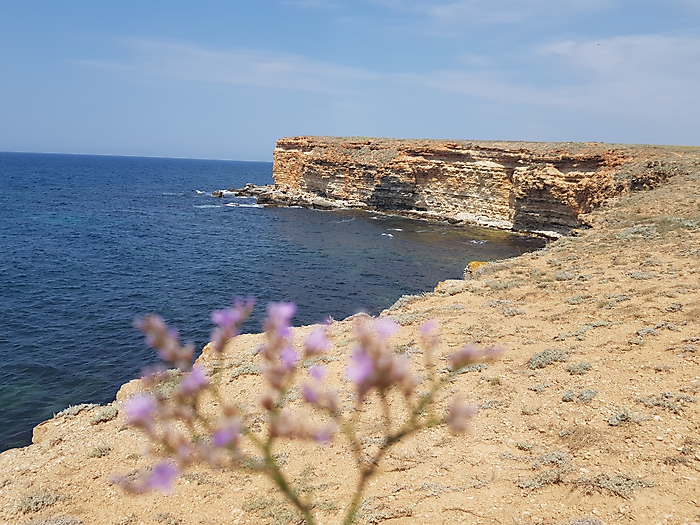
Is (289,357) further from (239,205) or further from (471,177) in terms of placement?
(239,205)

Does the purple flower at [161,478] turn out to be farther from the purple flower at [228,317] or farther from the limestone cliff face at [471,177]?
the limestone cliff face at [471,177]

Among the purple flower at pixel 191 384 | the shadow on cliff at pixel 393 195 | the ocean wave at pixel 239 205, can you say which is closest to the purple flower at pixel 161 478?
the purple flower at pixel 191 384

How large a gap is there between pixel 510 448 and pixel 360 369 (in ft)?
24.0

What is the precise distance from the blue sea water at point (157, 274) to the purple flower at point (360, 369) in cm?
1666

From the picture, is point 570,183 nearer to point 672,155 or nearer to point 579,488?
point 672,155

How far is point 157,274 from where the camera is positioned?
33.0m

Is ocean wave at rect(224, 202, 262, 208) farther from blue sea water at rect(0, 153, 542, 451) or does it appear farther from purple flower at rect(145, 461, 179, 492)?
purple flower at rect(145, 461, 179, 492)

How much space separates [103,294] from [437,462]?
26.8 metres

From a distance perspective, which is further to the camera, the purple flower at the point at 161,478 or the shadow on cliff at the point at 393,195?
the shadow on cliff at the point at 393,195

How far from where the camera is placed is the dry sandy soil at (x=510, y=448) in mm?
6750

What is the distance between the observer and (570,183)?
4456cm

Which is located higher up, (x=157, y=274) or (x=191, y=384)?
(x=191, y=384)

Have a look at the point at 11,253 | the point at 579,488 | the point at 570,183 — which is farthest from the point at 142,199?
the point at 579,488

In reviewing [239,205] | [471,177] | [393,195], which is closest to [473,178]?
[471,177]
